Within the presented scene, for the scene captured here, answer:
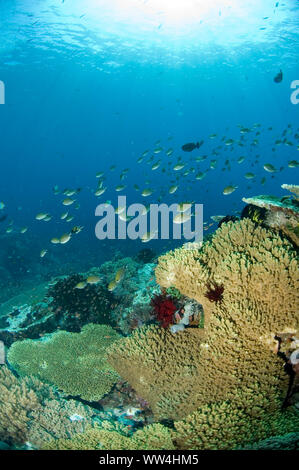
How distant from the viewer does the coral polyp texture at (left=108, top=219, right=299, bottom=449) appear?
9.44 feet

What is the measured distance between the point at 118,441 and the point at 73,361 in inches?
108

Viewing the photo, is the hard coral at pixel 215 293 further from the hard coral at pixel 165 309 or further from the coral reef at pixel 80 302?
the coral reef at pixel 80 302

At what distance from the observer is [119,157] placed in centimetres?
13462

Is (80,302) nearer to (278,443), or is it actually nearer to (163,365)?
(163,365)

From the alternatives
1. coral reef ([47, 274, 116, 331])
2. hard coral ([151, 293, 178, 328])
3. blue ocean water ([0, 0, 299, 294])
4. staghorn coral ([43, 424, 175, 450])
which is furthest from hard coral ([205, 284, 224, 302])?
blue ocean water ([0, 0, 299, 294])

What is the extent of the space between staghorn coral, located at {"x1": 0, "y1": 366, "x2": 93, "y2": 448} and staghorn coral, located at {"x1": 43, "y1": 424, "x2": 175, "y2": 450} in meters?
0.40

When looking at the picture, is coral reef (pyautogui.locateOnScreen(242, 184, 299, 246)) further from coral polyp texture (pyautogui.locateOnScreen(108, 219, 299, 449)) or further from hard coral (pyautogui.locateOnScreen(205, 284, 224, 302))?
hard coral (pyautogui.locateOnScreen(205, 284, 224, 302))

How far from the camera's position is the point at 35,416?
4.23 metres

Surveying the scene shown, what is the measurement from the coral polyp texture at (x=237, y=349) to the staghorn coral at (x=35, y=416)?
53.9 inches

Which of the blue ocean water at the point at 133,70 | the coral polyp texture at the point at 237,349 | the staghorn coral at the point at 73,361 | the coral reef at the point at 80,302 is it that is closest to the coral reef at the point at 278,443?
the coral polyp texture at the point at 237,349

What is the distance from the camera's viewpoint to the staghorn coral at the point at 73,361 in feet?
17.4

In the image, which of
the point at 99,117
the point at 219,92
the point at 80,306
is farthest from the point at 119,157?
the point at 80,306

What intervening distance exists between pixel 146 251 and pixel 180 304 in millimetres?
6712

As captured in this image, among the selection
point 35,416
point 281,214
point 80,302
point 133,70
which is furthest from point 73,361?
point 133,70
